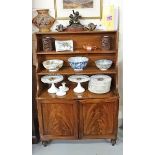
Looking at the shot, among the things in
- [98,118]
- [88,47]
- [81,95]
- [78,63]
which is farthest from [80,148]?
[88,47]

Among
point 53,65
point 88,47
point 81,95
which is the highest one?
point 88,47

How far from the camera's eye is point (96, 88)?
219 cm

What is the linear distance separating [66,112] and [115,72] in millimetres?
592

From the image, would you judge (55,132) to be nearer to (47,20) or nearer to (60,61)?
(60,61)

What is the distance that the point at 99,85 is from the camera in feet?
7.13

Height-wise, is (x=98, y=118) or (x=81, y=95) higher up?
(x=81, y=95)

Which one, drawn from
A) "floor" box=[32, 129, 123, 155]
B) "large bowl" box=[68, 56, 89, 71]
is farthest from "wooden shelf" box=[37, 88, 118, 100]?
"floor" box=[32, 129, 123, 155]
